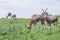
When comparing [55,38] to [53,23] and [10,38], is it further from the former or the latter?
[53,23]

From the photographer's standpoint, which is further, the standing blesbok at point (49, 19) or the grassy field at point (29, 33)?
the standing blesbok at point (49, 19)

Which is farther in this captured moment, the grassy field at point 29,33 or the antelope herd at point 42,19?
the antelope herd at point 42,19

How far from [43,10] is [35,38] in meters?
9.39

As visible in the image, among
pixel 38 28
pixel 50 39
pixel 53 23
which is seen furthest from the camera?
pixel 53 23

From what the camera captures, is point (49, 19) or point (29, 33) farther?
point (49, 19)

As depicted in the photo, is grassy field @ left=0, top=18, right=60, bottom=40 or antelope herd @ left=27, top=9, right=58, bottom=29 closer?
grassy field @ left=0, top=18, right=60, bottom=40

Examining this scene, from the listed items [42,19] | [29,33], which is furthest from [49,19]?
[29,33]

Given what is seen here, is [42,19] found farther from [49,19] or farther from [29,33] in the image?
[29,33]

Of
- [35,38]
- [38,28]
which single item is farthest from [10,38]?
[38,28]

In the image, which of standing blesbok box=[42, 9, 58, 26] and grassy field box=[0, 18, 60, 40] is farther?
standing blesbok box=[42, 9, 58, 26]

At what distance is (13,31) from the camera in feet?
73.8

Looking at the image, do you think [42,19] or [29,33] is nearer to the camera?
[29,33]

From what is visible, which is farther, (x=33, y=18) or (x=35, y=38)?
(x=33, y=18)

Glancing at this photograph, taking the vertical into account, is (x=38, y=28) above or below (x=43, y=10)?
below
